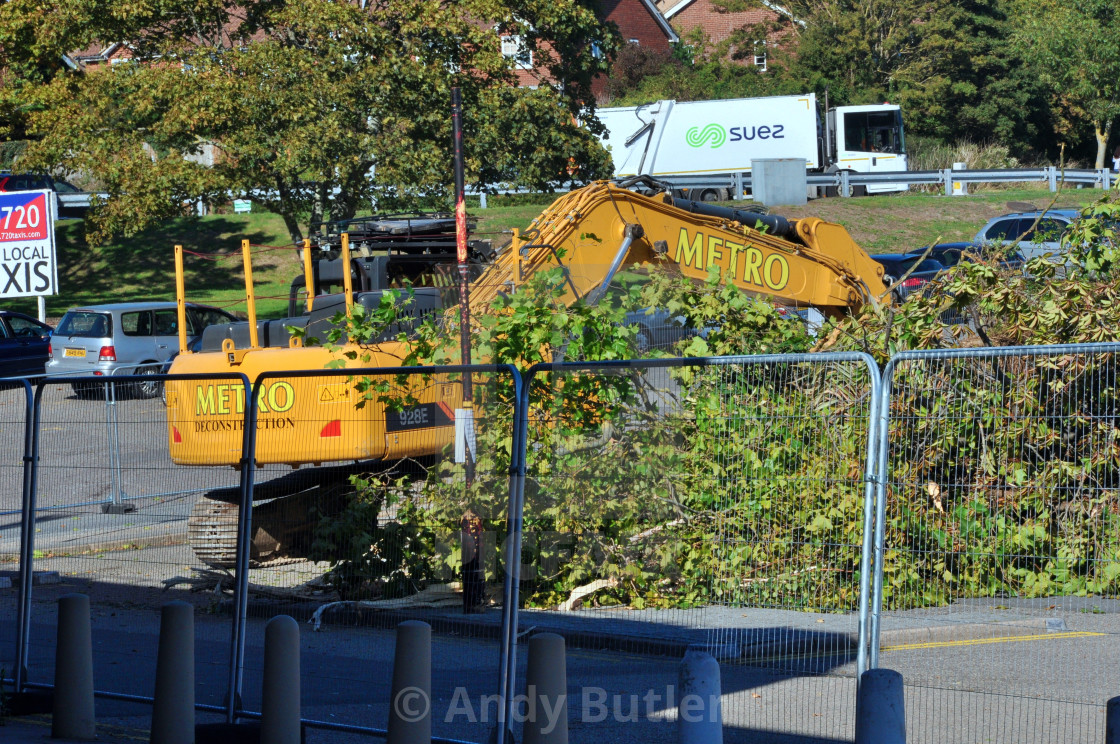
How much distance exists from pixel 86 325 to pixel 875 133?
101 ft

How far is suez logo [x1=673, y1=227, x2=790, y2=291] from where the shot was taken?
33.7 feet

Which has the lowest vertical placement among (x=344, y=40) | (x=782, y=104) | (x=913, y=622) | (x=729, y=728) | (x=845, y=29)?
(x=729, y=728)

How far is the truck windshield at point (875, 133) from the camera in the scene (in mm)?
43969

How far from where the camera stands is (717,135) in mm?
42531

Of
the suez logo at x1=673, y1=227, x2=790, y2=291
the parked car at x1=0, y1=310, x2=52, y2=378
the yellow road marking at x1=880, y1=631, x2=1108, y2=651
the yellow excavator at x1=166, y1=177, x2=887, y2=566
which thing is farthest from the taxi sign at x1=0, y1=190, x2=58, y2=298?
the yellow road marking at x1=880, y1=631, x2=1108, y2=651

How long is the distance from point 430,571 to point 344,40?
52.7 feet

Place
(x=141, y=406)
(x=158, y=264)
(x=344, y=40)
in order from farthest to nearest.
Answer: (x=158, y=264) < (x=344, y=40) < (x=141, y=406)

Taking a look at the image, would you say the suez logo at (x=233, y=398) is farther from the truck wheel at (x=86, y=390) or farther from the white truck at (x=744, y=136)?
the white truck at (x=744, y=136)

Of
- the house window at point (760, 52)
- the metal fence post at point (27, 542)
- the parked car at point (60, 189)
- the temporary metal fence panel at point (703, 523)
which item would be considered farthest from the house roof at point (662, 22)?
the temporary metal fence panel at point (703, 523)

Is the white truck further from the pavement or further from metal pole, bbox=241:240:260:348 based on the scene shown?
the pavement

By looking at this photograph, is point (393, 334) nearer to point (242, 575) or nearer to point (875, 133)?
point (242, 575)

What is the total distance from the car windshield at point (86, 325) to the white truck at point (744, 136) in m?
21.7

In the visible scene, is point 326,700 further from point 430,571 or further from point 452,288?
point 452,288

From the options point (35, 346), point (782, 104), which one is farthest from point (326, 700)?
point (782, 104)
